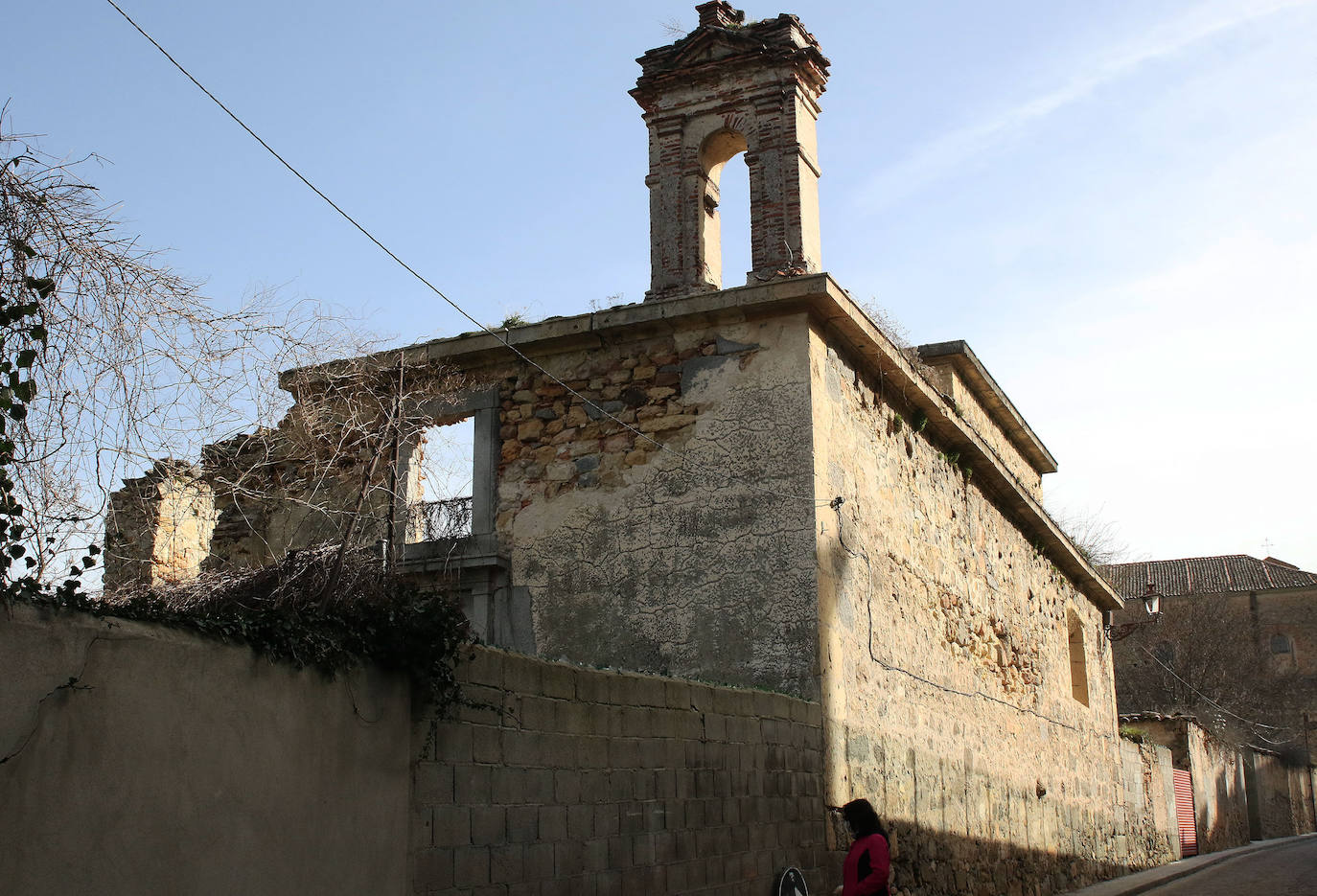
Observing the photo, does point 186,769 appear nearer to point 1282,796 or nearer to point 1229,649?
point 1282,796

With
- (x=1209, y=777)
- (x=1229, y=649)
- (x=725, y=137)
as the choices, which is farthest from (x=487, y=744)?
(x=1229, y=649)

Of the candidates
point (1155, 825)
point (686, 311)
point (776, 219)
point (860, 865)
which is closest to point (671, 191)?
point (776, 219)

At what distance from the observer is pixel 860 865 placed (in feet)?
22.5

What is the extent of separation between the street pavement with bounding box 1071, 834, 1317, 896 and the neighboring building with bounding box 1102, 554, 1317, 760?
14896 millimetres

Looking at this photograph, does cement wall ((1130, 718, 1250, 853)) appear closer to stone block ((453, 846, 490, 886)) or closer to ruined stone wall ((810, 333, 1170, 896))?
ruined stone wall ((810, 333, 1170, 896))

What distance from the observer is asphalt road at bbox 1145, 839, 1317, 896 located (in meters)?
14.4

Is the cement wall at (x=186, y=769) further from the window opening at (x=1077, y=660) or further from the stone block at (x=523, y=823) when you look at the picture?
the window opening at (x=1077, y=660)

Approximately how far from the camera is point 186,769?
439 cm

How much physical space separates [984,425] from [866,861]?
11105mm

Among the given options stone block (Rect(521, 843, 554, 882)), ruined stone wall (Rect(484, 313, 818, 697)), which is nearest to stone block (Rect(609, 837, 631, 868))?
stone block (Rect(521, 843, 554, 882))

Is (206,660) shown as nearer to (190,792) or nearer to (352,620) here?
(190,792)

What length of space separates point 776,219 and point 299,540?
515 cm

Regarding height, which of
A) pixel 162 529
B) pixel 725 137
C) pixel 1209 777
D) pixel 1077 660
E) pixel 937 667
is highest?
pixel 725 137

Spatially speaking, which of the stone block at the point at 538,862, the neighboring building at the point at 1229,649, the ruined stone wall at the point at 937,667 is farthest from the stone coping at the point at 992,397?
the neighboring building at the point at 1229,649
